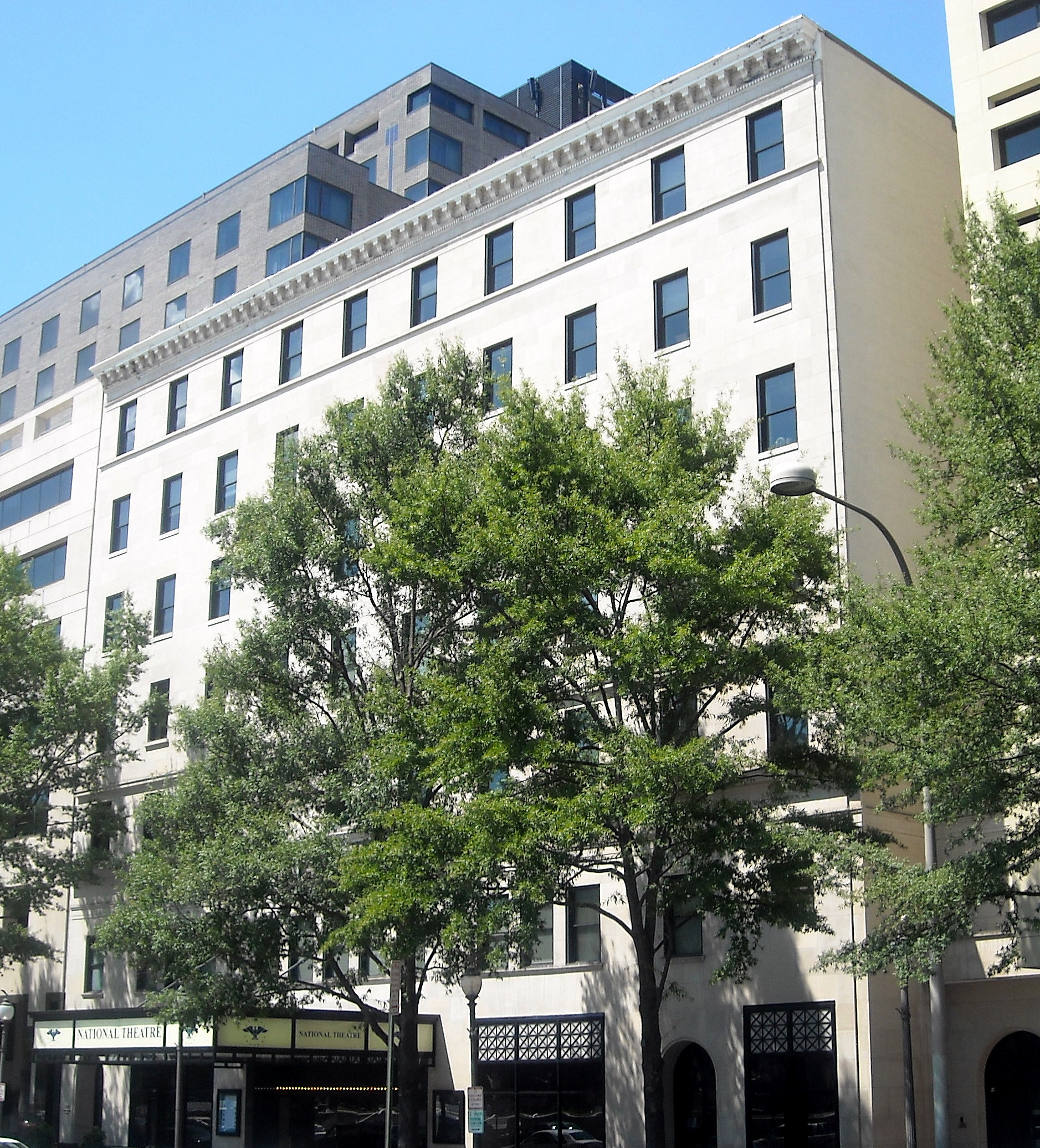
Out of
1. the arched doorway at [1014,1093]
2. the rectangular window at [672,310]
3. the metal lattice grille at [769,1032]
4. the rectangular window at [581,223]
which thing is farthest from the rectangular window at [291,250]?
the arched doorway at [1014,1093]

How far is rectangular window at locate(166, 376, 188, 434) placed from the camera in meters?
56.2

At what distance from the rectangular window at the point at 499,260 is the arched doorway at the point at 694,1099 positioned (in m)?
22.9

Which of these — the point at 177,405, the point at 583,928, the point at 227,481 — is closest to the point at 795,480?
the point at 583,928

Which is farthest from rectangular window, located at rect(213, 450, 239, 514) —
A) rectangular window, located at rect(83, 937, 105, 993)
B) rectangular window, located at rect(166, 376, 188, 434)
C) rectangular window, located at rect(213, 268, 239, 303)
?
rectangular window, located at rect(83, 937, 105, 993)

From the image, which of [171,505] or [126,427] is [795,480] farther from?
[126,427]

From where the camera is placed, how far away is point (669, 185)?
4144 cm

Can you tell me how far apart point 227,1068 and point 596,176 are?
89.4 ft

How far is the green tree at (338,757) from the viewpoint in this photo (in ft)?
92.1

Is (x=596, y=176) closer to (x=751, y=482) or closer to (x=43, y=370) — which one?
(x=751, y=482)

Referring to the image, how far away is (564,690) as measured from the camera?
28172mm

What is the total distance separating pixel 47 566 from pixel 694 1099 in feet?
123

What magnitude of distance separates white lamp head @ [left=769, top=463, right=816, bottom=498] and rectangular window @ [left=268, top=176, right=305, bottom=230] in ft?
143

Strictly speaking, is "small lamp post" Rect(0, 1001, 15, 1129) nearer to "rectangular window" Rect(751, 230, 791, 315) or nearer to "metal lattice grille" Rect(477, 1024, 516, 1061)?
"metal lattice grille" Rect(477, 1024, 516, 1061)

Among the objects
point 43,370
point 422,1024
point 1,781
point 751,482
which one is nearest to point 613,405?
point 751,482
